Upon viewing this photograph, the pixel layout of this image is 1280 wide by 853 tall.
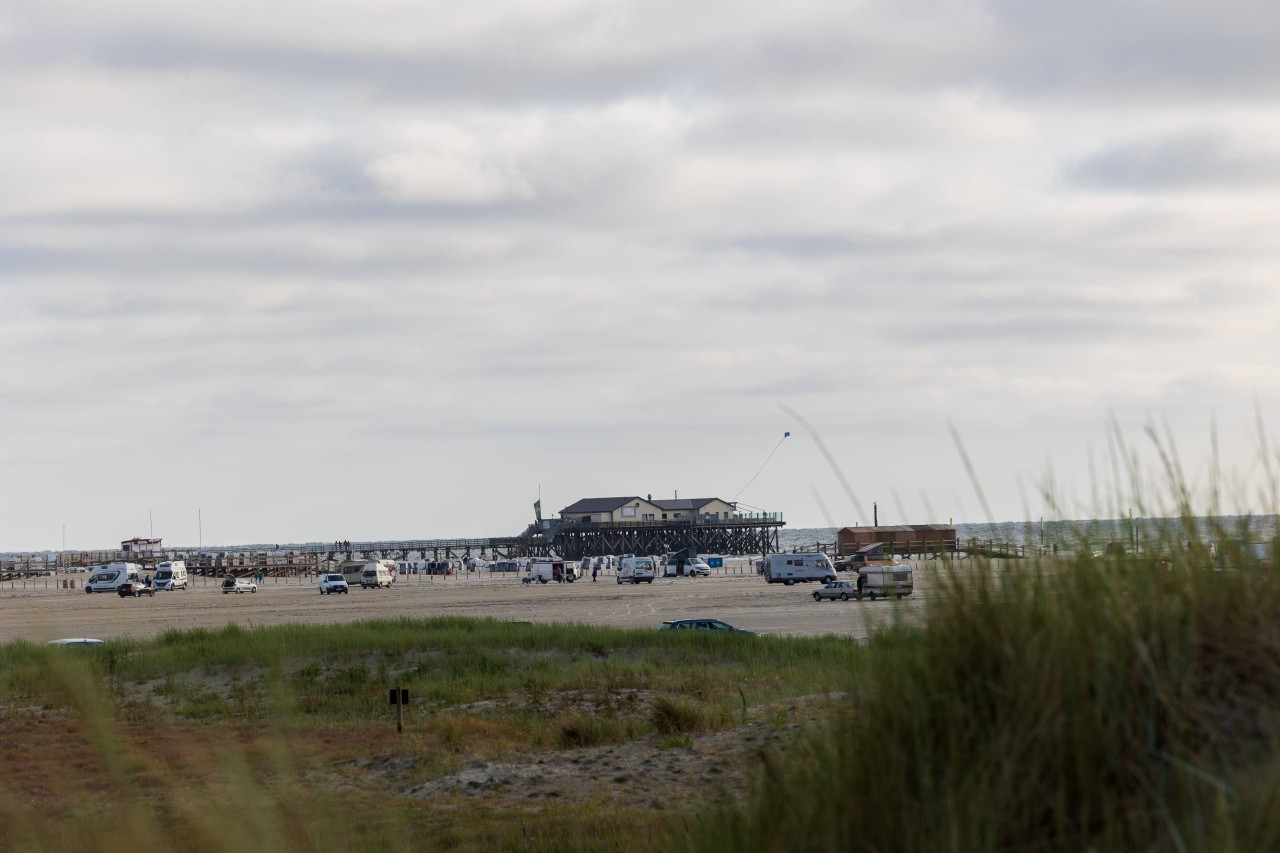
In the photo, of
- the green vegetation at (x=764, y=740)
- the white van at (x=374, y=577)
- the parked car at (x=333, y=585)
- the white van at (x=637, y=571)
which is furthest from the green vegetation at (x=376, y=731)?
the white van at (x=374, y=577)

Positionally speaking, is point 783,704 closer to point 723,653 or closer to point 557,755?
point 557,755

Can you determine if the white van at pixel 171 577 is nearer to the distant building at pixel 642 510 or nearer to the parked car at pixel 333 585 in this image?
the parked car at pixel 333 585

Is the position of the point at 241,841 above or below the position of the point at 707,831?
above

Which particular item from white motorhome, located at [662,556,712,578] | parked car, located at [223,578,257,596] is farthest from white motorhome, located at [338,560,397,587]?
white motorhome, located at [662,556,712,578]

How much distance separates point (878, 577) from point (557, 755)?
114 ft

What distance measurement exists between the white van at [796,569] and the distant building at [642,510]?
238 ft

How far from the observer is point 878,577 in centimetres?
4922

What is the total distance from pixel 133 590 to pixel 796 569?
152ft

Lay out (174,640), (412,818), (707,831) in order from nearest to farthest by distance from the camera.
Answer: (707,831)
(412,818)
(174,640)

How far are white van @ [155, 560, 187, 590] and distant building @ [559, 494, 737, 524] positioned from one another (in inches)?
2509

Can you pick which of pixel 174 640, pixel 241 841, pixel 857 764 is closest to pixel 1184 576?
pixel 857 764

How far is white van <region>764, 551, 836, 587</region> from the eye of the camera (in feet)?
255

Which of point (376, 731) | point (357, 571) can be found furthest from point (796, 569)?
point (376, 731)

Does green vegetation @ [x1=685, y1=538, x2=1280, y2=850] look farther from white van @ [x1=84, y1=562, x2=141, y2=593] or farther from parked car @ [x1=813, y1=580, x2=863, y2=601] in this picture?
white van @ [x1=84, y1=562, x2=141, y2=593]
